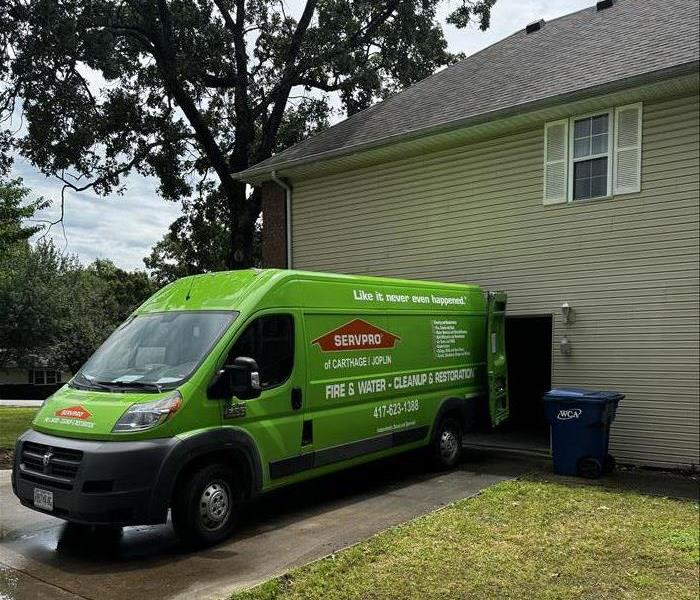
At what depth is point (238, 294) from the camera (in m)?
6.37

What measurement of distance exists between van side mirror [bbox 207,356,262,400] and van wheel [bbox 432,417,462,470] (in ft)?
11.6

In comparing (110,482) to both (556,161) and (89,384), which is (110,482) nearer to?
(89,384)

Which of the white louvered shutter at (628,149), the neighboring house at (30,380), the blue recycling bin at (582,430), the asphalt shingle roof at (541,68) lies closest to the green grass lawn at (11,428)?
the asphalt shingle roof at (541,68)

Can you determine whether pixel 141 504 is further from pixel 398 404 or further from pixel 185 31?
pixel 185 31

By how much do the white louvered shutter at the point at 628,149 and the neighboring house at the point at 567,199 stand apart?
2 centimetres

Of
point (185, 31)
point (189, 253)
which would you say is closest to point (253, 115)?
point (185, 31)

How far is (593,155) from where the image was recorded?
9508 millimetres

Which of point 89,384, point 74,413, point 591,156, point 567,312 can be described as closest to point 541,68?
point 591,156

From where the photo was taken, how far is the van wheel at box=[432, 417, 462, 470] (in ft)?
28.2

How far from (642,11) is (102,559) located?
12603mm

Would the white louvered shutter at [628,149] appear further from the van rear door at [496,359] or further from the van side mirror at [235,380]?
the van side mirror at [235,380]

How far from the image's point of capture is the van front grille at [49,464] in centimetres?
532

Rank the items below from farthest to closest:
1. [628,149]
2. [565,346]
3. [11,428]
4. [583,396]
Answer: [11,428] → [565,346] → [628,149] → [583,396]

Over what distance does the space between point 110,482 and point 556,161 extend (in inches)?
307
